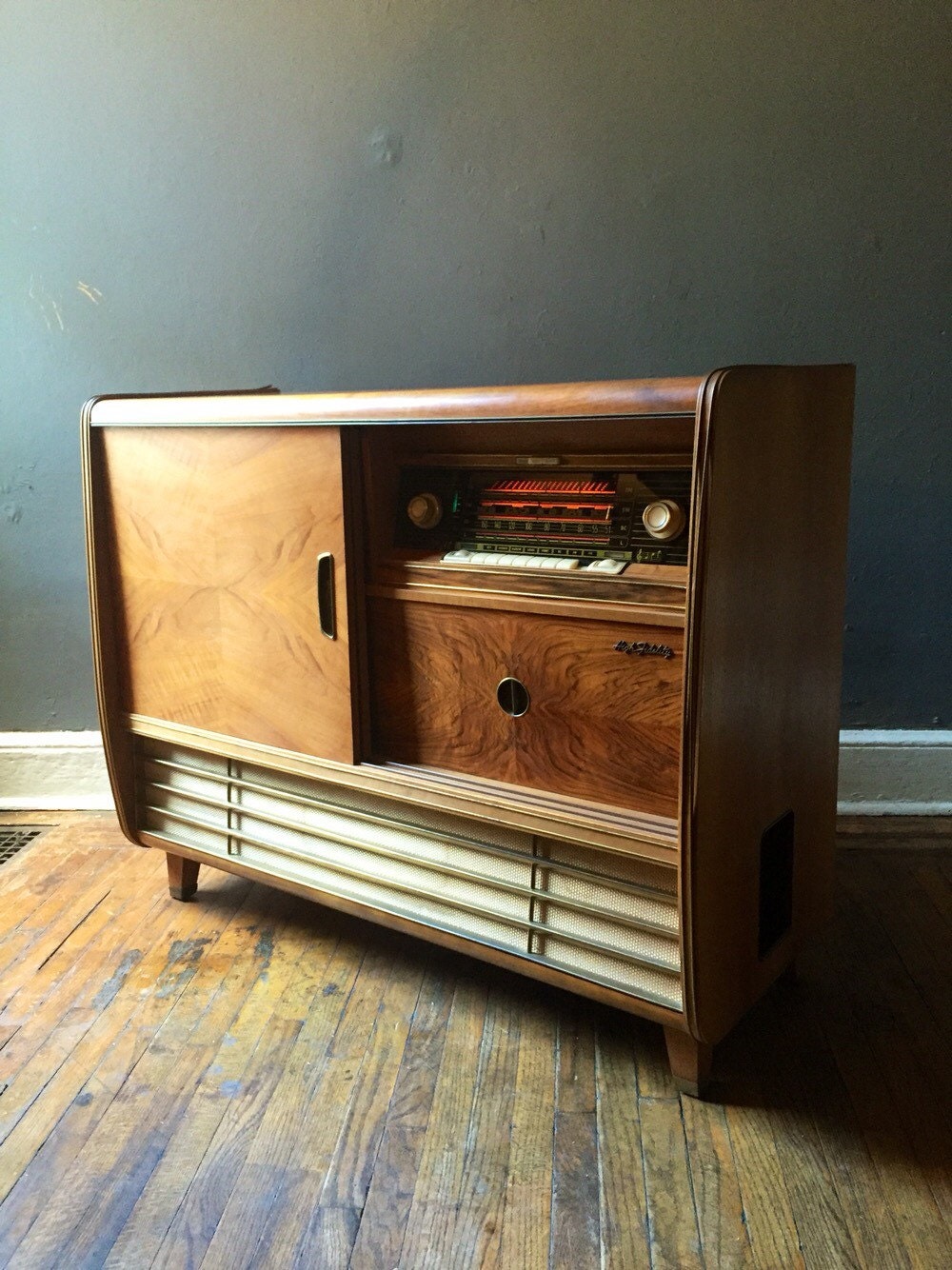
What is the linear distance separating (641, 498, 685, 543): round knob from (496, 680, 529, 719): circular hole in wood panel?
0.29 m

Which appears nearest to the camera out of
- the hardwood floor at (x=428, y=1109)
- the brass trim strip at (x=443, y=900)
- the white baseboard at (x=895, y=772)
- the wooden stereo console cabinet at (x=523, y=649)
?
the hardwood floor at (x=428, y=1109)

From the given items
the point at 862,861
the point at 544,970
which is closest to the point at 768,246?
the point at 862,861

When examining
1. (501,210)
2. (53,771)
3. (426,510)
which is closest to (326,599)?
(426,510)

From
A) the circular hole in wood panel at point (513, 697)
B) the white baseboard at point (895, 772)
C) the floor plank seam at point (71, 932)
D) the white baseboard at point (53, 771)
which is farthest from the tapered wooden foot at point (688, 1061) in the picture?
the white baseboard at point (53, 771)

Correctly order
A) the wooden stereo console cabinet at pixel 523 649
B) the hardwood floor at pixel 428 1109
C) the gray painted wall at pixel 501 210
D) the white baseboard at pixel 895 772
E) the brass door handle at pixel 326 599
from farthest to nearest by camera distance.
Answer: the white baseboard at pixel 895 772 < the gray painted wall at pixel 501 210 < the brass door handle at pixel 326 599 < the wooden stereo console cabinet at pixel 523 649 < the hardwood floor at pixel 428 1109

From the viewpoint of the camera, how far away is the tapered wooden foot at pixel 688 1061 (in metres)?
1.44

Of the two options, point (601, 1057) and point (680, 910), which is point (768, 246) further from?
point (601, 1057)

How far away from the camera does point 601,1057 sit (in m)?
1.54

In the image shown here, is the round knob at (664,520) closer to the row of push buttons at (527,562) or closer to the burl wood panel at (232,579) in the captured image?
the row of push buttons at (527,562)

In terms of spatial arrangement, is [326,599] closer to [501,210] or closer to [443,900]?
[443,900]

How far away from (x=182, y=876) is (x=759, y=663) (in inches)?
48.9

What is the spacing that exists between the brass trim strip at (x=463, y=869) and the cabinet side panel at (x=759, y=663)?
106mm

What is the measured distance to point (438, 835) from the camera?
5.29 feet

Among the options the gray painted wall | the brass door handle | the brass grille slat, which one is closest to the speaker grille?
the brass grille slat
